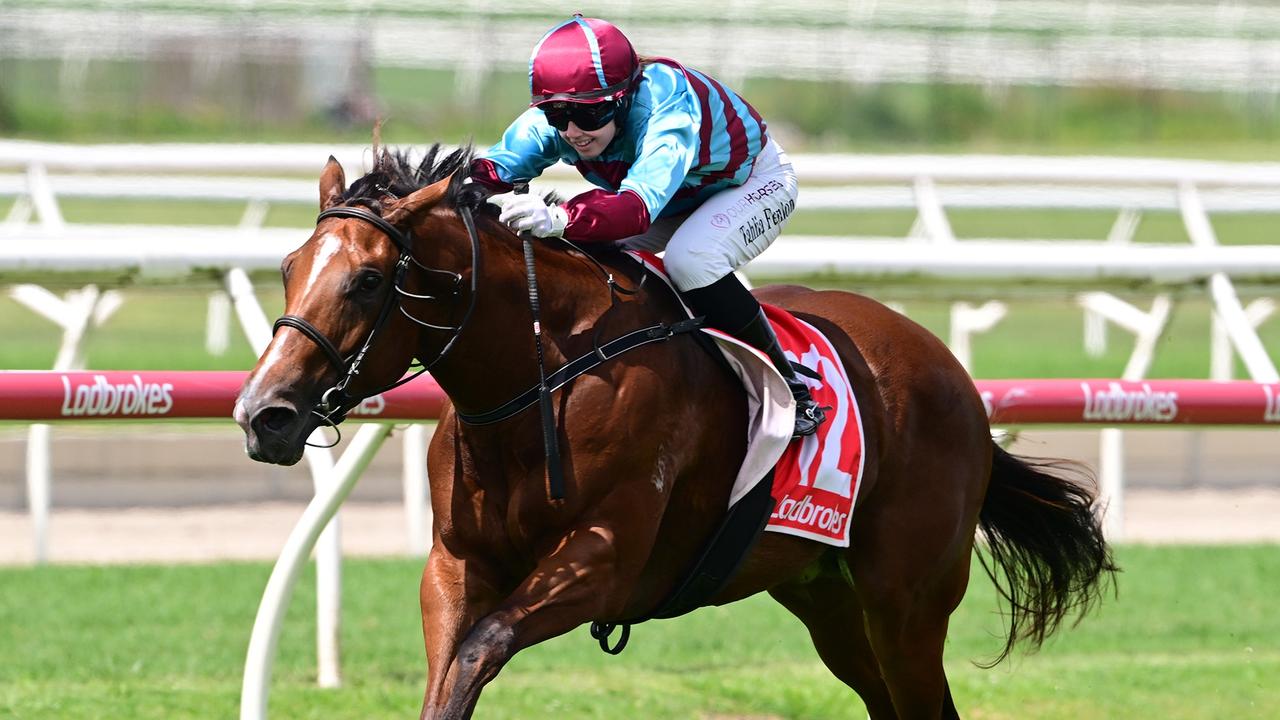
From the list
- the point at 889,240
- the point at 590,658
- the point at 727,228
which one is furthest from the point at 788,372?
the point at 889,240

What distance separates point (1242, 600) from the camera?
6297 millimetres

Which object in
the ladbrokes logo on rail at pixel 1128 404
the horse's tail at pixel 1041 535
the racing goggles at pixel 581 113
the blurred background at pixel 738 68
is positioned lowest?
the blurred background at pixel 738 68

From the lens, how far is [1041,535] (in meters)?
4.42

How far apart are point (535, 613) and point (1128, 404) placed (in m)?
1.97

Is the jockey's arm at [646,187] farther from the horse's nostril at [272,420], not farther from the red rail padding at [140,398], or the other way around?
the red rail padding at [140,398]

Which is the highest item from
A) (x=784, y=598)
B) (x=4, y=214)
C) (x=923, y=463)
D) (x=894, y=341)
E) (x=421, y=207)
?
(x=421, y=207)

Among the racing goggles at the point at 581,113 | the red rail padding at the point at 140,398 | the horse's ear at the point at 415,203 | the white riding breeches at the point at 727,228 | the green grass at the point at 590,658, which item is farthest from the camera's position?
the green grass at the point at 590,658

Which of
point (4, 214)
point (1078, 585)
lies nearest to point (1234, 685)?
point (1078, 585)

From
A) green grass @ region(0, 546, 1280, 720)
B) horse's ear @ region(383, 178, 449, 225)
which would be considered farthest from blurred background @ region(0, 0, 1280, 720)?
horse's ear @ region(383, 178, 449, 225)

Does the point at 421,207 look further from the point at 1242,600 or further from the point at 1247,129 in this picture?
the point at 1247,129

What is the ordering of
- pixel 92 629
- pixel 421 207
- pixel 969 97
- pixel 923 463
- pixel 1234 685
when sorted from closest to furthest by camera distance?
1. pixel 421 207
2. pixel 923 463
3. pixel 1234 685
4. pixel 92 629
5. pixel 969 97

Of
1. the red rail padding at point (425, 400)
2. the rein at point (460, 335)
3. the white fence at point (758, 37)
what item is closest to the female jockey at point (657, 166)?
the rein at point (460, 335)

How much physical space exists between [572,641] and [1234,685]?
2134 millimetres

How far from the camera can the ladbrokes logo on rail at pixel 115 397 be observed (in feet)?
12.0
